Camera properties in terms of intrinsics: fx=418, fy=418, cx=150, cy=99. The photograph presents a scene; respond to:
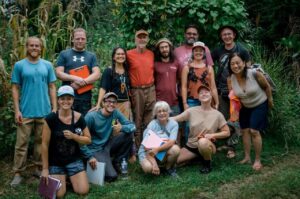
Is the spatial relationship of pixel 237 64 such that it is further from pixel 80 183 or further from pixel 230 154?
pixel 80 183

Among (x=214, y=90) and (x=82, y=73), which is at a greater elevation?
(x=82, y=73)

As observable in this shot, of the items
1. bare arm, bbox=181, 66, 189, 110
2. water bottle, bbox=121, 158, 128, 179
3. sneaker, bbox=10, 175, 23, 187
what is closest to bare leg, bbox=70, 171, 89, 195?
water bottle, bbox=121, 158, 128, 179

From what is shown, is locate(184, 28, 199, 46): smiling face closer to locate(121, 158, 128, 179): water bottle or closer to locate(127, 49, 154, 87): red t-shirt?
locate(127, 49, 154, 87): red t-shirt

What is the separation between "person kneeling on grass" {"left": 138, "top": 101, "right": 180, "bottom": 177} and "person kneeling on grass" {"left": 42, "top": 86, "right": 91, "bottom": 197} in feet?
2.76

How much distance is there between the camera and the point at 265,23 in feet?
32.6

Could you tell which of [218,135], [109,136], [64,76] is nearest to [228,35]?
[218,135]

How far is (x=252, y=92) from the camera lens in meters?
5.65

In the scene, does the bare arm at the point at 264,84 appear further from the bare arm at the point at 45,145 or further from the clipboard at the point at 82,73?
the bare arm at the point at 45,145

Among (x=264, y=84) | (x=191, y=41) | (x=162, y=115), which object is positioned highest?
(x=191, y=41)

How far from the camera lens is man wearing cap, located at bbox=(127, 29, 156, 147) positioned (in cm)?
611

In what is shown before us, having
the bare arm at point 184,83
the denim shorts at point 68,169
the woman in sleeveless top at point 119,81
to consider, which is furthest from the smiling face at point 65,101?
the bare arm at point 184,83

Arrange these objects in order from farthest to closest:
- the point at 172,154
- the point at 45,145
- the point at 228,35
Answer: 1. the point at 228,35
2. the point at 172,154
3. the point at 45,145

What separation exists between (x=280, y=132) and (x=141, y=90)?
260 centimetres

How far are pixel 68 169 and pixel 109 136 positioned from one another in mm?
891
